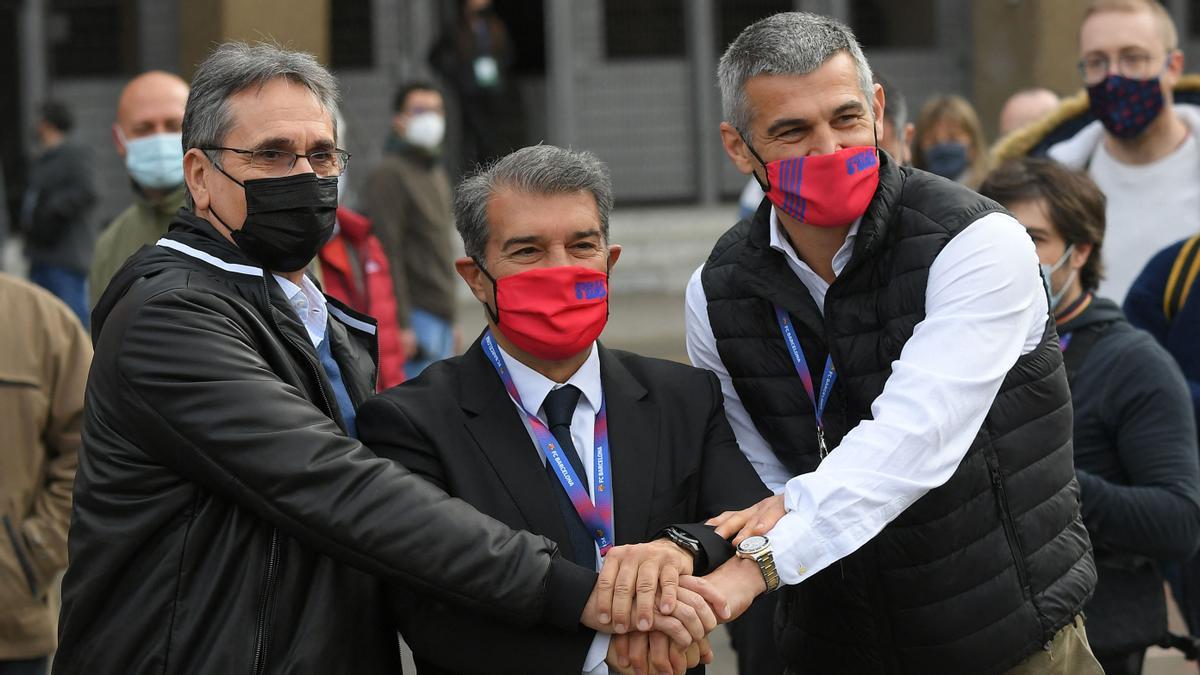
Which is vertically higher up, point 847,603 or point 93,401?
point 93,401

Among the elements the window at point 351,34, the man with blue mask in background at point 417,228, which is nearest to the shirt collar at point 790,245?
the man with blue mask in background at point 417,228

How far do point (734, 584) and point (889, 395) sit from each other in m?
0.49

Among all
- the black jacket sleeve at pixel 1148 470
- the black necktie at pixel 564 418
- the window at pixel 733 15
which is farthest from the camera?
the window at pixel 733 15

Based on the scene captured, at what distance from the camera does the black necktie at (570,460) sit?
3020mm

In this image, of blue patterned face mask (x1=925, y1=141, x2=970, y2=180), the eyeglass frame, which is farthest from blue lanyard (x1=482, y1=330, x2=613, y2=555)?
blue patterned face mask (x1=925, y1=141, x2=970, y2=180)

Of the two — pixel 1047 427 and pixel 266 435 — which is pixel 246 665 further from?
pixel 1047 427

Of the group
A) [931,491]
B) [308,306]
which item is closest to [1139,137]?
[931,491]

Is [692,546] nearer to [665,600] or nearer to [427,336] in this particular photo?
[665,600]

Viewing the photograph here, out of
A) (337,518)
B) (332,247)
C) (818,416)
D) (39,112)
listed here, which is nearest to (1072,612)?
(818,416)

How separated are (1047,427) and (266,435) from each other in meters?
1.60

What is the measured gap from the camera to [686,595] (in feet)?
9.61

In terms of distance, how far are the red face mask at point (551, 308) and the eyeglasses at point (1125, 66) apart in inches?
122

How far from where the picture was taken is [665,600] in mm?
2885

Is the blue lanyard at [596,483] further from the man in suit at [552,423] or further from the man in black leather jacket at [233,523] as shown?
the man in black leather jacket at [233,523]
